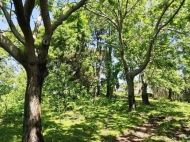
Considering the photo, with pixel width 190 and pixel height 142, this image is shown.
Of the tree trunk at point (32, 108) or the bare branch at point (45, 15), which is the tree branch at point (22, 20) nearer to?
the bare branch at point (45, 15)

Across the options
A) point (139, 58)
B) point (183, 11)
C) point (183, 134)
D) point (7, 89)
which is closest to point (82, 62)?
point (139, 58)

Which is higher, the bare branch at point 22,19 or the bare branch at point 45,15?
the bare branch at point 45,15

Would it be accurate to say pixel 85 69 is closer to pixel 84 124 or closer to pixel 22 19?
pixel 84 124

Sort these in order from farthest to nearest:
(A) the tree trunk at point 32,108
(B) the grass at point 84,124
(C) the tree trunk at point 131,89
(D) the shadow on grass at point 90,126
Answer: (C) the tree trunk at point 131,89 < (B) the grass at point 84,124 < (D) the shadow on grass at point 90,126 < (A) the tree trunk at point 32,108

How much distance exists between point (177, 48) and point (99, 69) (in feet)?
71.4

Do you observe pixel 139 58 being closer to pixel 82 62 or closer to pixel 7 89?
pixel 82 62

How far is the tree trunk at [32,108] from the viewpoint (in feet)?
32.4

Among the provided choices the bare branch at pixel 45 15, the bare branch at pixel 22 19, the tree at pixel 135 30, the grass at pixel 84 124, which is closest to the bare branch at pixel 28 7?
the bare branch at pixel 22 19

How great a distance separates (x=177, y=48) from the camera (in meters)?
29.5

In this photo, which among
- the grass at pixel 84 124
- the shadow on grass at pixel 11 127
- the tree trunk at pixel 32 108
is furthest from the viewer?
the grass at pixel 84 124

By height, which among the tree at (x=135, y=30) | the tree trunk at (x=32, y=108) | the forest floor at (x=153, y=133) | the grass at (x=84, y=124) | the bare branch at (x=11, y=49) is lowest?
the forest floor at (x=153, y=133)

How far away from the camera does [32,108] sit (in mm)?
9898

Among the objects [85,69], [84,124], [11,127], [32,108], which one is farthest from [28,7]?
[85,69]

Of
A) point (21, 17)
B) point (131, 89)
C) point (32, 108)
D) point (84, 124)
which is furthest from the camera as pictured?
point (131, 89)
